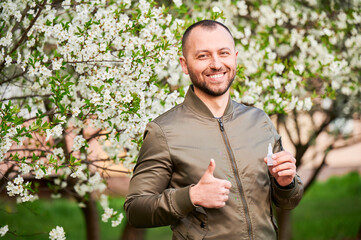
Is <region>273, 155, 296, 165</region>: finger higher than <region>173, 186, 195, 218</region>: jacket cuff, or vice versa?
<region>273, 155, 296, 165</region>: finger

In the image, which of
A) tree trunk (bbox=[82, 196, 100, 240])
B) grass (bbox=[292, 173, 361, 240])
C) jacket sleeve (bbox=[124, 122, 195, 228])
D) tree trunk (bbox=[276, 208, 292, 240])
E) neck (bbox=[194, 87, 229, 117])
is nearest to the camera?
jacket sleeve (bbox=[124, 122, 195, 228])

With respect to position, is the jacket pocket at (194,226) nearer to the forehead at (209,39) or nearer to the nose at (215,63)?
the nose at (215,63)

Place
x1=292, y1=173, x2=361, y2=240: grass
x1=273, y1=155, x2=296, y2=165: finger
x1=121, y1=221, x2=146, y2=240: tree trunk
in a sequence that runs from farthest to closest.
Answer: x1=292, y1=173, x2=361, y2=240: grass < x1=121, y1=221, x2=146, y2=240: tree trunk < x1=273, y1=155, x2=296, y2=165: finger

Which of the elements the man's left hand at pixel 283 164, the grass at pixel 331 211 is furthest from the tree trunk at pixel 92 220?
the grass at pixel 331 211

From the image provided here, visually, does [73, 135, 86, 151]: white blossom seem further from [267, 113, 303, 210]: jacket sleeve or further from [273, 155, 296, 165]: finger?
[273, 155, 296, 165]: finger

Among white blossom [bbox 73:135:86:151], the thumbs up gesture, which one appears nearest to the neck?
the thumbs up gesture

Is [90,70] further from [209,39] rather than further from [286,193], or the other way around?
[286,193]

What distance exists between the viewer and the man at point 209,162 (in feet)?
8.41

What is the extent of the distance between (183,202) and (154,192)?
0.84 feet

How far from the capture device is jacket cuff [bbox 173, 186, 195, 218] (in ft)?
7.86

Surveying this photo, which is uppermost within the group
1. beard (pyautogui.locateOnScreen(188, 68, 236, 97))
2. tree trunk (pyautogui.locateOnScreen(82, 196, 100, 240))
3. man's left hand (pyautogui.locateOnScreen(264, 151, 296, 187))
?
beard (pyautogui.locateOnScreen(188, 68, 236, 97))

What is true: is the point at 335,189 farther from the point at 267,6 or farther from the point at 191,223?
the point at 191,223

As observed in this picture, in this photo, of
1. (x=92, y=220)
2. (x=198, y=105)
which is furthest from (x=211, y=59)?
(x=92, y=220)

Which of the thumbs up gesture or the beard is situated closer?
the thumbs up gesture
